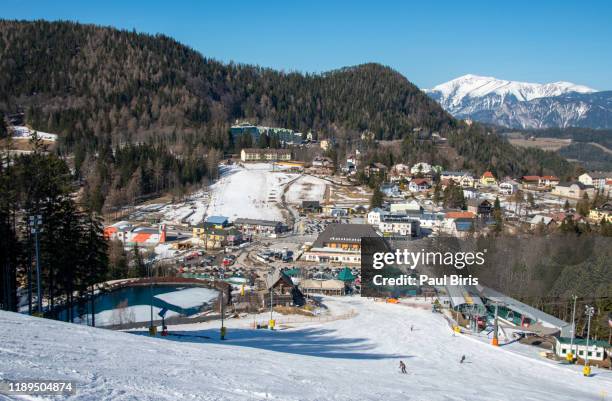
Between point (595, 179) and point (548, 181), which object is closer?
point (595, 179)

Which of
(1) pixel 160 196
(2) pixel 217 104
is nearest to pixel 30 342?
(1) pixel 160 196

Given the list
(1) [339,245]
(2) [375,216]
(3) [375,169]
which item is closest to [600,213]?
(2) [375,216]

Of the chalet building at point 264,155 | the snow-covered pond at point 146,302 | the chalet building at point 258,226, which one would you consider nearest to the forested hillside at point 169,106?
the chalet building at point 264,155

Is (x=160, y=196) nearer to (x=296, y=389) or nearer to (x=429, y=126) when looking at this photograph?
(x=296, y=389)

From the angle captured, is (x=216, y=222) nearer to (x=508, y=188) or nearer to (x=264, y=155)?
(x=264, y=155)

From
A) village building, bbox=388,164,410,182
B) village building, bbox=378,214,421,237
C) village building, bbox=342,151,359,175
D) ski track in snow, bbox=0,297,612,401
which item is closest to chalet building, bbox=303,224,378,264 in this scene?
village building, bbox=378,214,421,237

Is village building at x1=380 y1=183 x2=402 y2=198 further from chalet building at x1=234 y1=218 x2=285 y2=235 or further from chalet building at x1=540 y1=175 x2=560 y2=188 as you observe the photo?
chalet building at x1=540 y1=175 x2=560 y2=188
